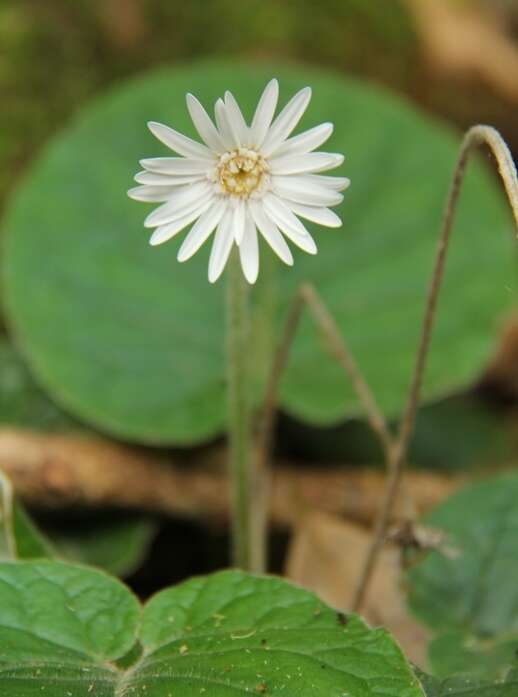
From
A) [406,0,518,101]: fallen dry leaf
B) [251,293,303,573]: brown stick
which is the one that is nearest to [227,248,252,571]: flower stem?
[251,293,303,573]: brown stick

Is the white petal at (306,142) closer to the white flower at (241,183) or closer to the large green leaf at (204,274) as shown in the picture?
the white flower at (241,183)

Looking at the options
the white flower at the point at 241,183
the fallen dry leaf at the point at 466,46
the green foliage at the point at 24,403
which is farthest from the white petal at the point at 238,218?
the fallen dry leaf at the point at 466,46

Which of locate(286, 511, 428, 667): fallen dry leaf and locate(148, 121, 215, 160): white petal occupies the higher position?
locate(286, 511, 428, 667): fallen dry leaf

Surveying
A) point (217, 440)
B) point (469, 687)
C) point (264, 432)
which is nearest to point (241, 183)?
point (469, 687)

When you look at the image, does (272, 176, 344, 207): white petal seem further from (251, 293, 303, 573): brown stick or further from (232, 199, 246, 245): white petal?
(251, 293, 303, 573): brown stick

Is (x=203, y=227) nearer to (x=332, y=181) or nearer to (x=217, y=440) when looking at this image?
(x=332, y=181)

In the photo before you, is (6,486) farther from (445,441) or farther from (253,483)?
(445,441)
